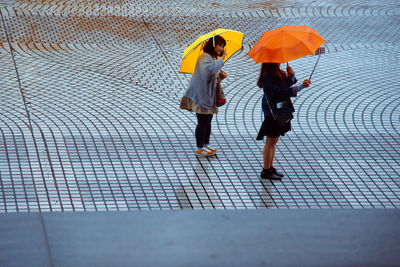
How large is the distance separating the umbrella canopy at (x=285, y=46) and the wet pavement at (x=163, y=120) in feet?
4.78

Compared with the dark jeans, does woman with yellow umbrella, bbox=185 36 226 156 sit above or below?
above

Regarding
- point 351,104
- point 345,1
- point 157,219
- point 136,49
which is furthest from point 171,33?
point 157,219

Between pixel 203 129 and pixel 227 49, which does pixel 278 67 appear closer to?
pixel 227 49

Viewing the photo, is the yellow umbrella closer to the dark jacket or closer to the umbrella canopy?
the umbrella canopy

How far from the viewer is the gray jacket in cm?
632

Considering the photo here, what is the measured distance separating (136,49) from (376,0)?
750 centimetres

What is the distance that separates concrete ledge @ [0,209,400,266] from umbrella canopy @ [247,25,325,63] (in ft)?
5.48

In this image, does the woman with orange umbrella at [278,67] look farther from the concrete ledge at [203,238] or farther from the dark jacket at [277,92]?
the concrete ledge at [203,238]

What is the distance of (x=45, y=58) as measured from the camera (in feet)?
31.9

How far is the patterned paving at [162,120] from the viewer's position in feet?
19.4

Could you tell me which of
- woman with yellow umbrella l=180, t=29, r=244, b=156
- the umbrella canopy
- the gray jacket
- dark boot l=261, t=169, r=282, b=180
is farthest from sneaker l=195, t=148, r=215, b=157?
the umbrella canopy

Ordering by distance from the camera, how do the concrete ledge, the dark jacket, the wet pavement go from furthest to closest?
1. the wet pavement
2. the dark jacket
3. the concrete ledge

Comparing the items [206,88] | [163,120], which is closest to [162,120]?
[163,120]

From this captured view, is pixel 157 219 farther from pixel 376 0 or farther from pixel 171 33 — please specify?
pixel 376 0
